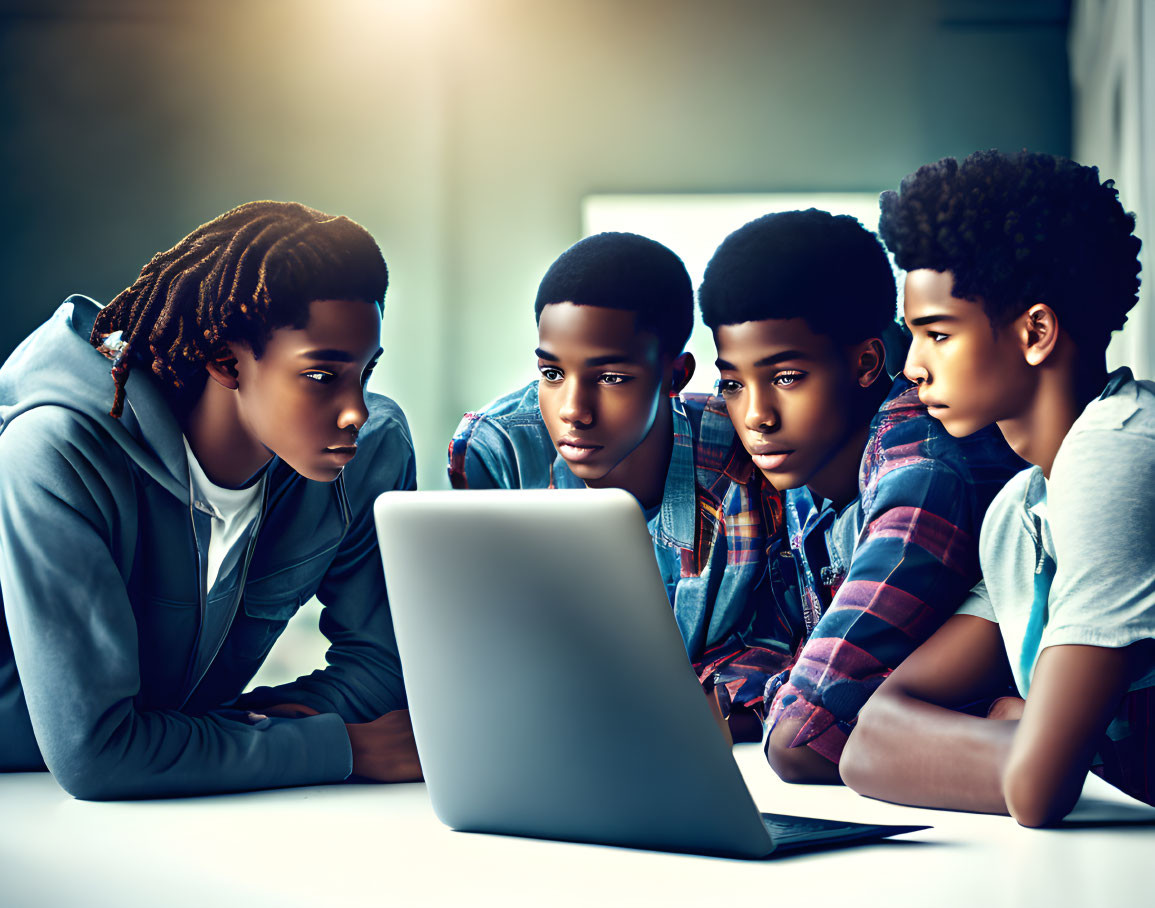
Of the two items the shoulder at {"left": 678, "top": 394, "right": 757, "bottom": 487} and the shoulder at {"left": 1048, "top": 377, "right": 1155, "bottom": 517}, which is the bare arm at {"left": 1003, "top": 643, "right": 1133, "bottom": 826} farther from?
the shoulder at {"left": 678, "top": 394, "right": 757, "bottom": 487}

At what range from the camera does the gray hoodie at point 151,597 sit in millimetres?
987

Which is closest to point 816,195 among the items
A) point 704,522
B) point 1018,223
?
Result: point 704,522

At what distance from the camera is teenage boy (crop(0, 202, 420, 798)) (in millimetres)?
994

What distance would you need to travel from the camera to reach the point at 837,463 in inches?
50.7

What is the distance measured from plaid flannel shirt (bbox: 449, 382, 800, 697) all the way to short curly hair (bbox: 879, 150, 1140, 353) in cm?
41

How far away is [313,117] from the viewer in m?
3.82

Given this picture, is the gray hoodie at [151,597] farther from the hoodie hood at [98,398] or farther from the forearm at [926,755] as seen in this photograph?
the forearm at [926,755]

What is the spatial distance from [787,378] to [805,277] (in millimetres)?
125

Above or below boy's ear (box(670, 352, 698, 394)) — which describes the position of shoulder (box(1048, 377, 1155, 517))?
below

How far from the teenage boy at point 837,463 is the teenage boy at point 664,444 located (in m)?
0.04

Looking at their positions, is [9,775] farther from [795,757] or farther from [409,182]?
[409,182]

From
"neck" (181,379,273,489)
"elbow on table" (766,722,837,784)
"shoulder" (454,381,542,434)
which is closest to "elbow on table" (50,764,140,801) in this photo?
"neck" (181,379,273,489)

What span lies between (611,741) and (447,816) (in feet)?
0.57

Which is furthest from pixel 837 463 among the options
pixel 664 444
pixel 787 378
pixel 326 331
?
pixel 326 331
